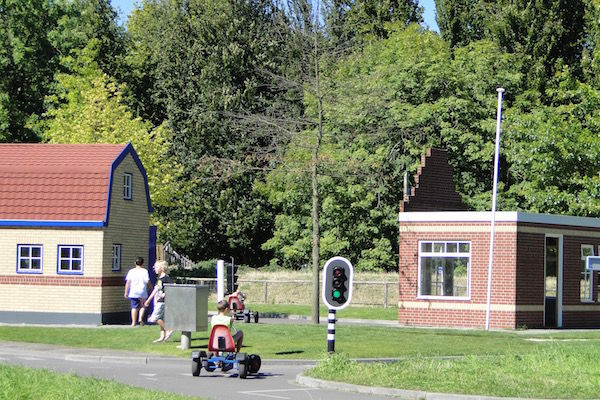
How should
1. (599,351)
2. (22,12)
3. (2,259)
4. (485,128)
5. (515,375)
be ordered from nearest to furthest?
(515,375) → (599,351) → (2,259) → (485,128) → (22,12)

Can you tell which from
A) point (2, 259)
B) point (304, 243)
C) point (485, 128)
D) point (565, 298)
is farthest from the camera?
point (304, 243)

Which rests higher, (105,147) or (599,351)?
(105,147)

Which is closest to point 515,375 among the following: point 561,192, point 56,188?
point 56,188

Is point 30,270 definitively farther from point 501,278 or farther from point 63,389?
point 63,389

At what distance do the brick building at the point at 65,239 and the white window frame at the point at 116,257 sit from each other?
0.10 feet

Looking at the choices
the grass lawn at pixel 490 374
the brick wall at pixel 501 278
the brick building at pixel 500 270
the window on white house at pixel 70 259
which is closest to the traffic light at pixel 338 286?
the grass lawn at pixel 490 374

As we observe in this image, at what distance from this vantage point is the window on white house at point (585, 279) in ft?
132

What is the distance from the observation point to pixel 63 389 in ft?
53.3

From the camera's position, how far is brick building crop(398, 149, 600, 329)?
123ft

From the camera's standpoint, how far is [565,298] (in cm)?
3938

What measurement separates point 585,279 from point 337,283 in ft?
70.7

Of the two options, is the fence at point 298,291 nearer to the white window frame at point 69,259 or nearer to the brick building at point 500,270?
the brick building at point 500,270

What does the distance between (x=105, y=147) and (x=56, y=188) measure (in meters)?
2.34

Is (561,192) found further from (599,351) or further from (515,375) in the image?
(515,375)
